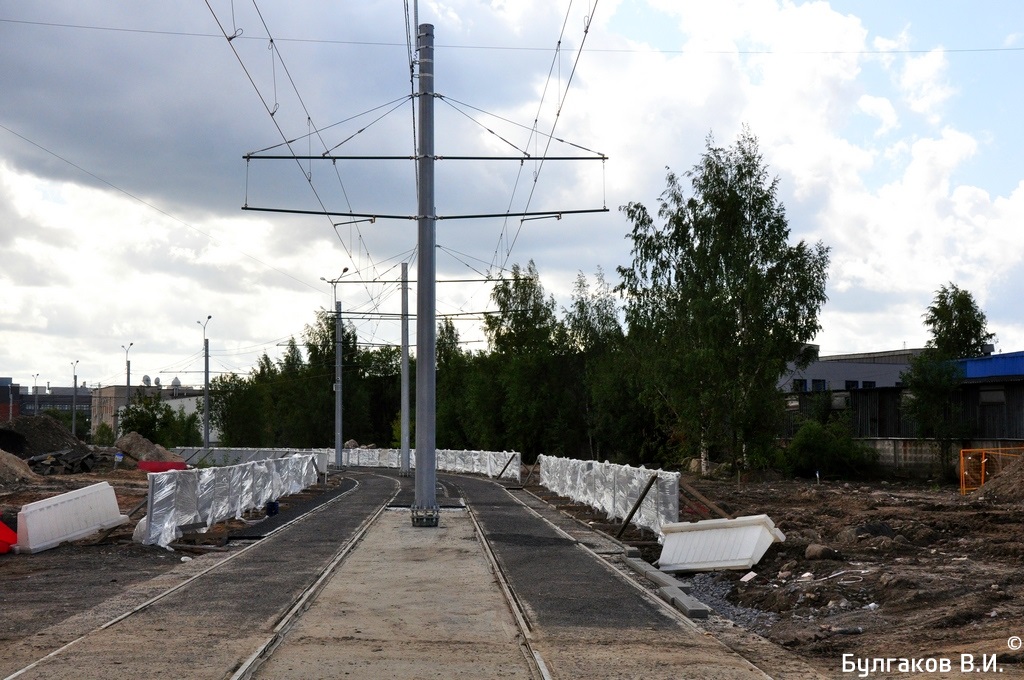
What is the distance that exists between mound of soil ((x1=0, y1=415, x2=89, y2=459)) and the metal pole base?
36.2 m

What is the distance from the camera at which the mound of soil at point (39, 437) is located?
54.5 metres

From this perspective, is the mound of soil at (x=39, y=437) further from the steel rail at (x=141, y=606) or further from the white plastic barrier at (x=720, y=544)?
Result: the white plastic barrier at (x=720, y=544)

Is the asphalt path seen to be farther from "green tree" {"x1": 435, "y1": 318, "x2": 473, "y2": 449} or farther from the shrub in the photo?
"green tree" {"x1": 435, "y1": 318, "x2": 473, "y2": 449}

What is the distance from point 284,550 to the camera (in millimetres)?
18125

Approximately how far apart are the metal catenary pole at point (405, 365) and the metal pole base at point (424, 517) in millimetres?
20279

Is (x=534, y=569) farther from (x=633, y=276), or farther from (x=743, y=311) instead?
(x=633, y=276)

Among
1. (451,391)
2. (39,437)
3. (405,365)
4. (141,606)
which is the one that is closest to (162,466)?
(405,365)

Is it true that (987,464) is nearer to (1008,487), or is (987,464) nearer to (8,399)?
(1008,487)

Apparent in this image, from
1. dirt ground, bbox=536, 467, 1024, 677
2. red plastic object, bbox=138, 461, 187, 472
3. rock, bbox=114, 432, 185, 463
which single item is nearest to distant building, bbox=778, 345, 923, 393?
rock, bbox=114, 432, 185, 463

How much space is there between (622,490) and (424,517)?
171 inches

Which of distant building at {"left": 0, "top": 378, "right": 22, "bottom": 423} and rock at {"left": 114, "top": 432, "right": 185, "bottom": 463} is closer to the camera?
rock at {"left": 114, "top": 432, "right": 185, "bottom": 463}

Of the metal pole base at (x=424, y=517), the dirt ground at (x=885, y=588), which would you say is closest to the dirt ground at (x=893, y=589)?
the dirt ground at (x=885, y=588)

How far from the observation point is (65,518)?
1866cm

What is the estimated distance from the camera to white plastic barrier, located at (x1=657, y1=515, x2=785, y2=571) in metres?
15.8
